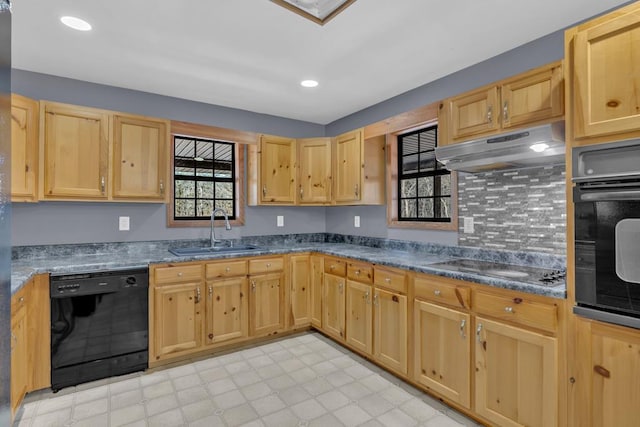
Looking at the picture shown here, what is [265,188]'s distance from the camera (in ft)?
12.3

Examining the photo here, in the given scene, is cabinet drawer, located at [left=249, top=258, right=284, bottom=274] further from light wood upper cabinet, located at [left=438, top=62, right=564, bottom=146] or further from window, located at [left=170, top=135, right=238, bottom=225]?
light wood upper cabinet, located at [left=438, top=62, right=564, bottom=146]

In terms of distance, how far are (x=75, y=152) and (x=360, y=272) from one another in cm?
257

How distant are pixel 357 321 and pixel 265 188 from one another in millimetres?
1718

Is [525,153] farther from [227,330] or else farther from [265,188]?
[227,330]

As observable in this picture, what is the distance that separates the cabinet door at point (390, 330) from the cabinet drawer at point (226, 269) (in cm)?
128

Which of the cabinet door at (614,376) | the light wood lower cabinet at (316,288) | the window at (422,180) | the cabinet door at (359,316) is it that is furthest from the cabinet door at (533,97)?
the light wood lower cabinet at (316,288)

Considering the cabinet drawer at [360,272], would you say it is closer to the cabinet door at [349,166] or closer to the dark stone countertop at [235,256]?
the dark stone countertop at [235,256]

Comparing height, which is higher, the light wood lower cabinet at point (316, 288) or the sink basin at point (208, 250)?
the sink basin at point (208, 250)

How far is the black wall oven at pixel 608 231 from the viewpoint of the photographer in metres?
1.45

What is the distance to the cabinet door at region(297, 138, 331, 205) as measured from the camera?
3.88m

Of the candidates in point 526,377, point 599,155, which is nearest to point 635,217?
point 599,155

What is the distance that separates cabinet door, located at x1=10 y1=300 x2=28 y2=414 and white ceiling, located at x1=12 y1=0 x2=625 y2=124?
1855 mm

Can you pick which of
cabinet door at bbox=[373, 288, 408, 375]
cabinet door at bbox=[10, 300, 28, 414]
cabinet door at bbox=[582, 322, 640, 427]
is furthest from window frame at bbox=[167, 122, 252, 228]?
cabinet door at bbox=[582, 322, 640, 427]

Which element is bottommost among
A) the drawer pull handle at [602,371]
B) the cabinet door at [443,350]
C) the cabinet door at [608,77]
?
the cabinet door at [443,350]
